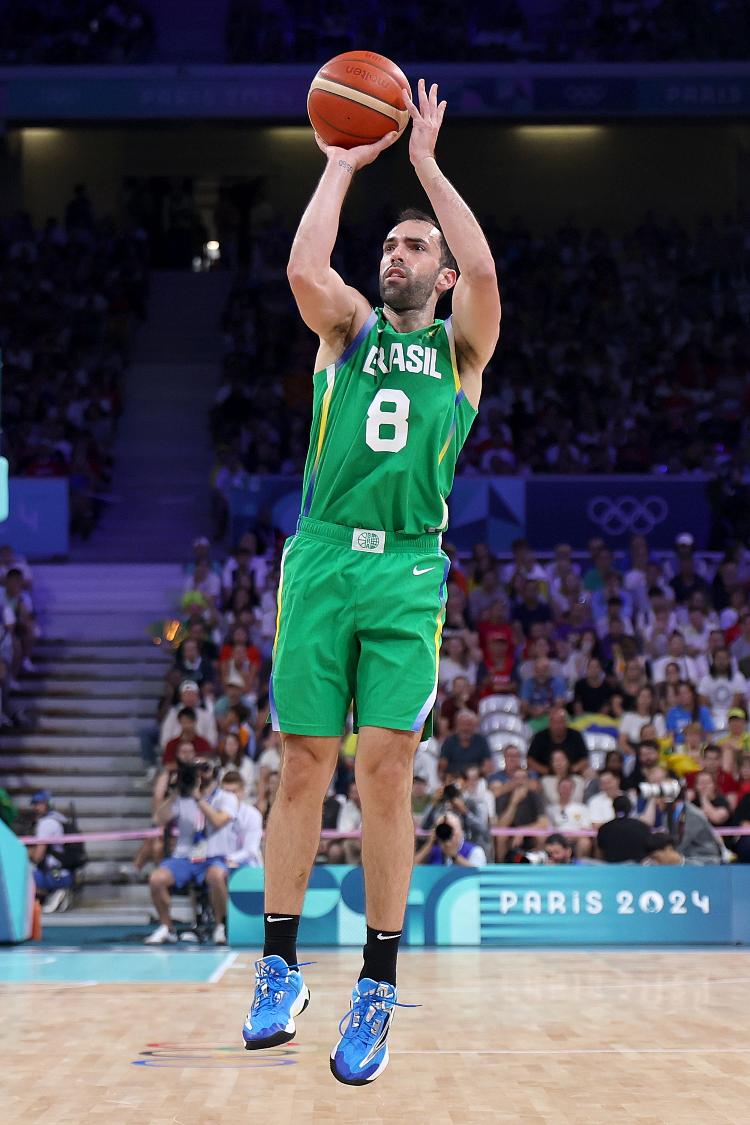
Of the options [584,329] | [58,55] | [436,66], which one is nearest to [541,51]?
[436,66]

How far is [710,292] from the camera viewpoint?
2189 cm

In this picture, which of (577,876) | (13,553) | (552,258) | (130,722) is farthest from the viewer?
(552,258)

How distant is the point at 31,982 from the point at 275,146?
726 inches

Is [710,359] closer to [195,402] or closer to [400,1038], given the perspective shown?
[195,402]

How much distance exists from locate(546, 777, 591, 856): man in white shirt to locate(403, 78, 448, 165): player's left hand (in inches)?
330

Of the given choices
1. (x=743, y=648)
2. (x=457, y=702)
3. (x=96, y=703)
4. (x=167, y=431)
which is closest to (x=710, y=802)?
(x=457, y=702)

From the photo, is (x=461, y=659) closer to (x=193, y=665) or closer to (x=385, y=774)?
(x=193, y=665)

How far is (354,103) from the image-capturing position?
16.4ft

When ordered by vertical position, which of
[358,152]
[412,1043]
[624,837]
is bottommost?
[412,1043]

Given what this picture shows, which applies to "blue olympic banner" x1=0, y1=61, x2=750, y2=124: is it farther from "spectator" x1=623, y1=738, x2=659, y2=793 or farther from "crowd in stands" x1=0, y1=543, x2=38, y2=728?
"spectator" x1=623, y1=738, x2=659, y2=793

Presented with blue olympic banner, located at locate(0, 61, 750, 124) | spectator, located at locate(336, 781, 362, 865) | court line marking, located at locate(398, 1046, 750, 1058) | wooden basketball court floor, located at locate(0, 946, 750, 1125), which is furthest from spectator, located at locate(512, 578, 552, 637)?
blue olympic banner, located at locate(0, 61, 750, 124)

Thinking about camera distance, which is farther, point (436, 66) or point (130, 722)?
point (436, 66)

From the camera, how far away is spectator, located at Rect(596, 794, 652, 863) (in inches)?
479

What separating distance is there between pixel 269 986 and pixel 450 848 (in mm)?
7394
